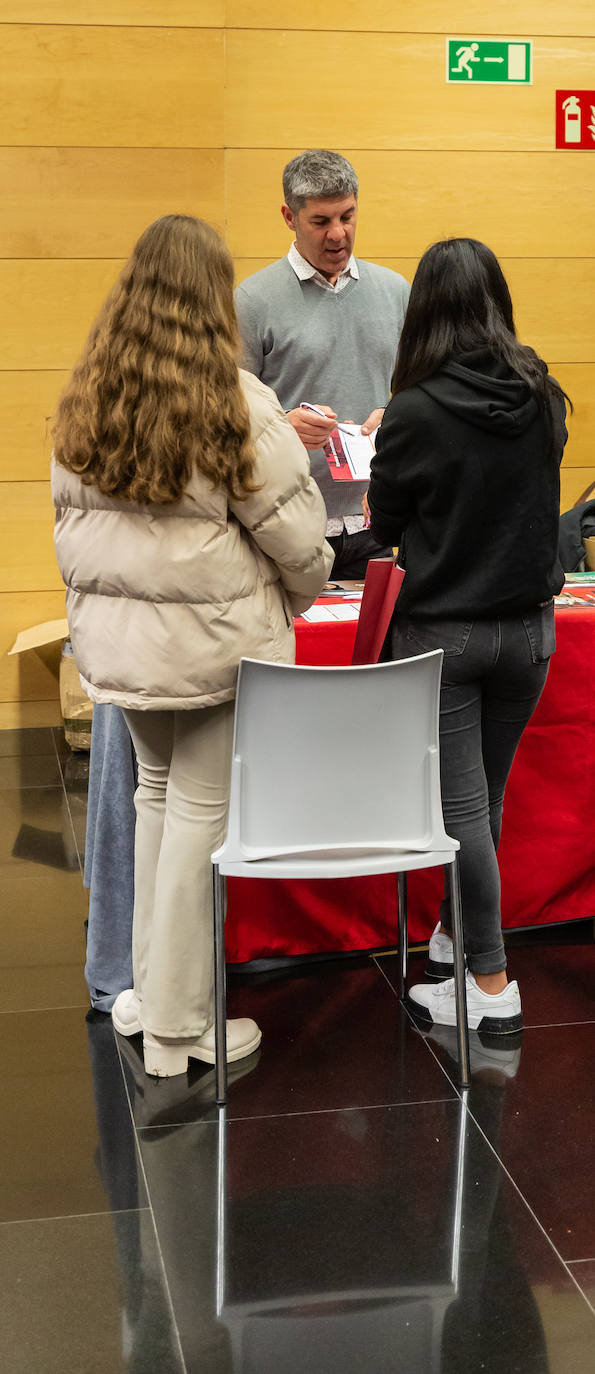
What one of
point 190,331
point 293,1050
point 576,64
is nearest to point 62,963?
point 293,1050

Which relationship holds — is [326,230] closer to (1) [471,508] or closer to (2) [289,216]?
(2) [289,216]

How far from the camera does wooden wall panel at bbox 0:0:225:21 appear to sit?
13.0 ft

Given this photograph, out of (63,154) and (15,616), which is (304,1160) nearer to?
(15,616)

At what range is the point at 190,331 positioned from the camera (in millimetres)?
1969

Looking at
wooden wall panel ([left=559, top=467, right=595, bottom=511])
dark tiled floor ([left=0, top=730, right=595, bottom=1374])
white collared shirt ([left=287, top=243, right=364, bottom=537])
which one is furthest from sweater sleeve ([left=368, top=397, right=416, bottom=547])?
wooden wall panel ([left=559, top=467, right=595, bottom=511])

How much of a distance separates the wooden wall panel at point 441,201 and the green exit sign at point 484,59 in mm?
230

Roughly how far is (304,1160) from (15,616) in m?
2.77

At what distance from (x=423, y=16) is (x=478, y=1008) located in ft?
10.5

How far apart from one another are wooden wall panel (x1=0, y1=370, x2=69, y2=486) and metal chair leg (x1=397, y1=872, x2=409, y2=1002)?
2.29m

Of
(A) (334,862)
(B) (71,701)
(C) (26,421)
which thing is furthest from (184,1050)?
(C) (26,421)

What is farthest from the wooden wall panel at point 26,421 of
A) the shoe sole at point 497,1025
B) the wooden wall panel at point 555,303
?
the shoe sole at point 497,1025

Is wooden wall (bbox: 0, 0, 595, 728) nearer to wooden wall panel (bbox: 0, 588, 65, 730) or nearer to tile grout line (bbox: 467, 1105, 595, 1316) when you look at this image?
wooden wall panel (bbox: 0, 588, 65, 730)

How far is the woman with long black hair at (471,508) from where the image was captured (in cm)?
209

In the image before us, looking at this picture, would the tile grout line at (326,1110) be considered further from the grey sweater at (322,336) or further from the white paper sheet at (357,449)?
the grey sweater at (322,336)
